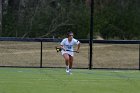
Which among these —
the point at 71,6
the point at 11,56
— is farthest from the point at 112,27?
the point at 11,56

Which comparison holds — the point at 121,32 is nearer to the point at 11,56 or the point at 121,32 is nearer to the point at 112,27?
the point at 112,27

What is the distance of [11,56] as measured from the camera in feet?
103

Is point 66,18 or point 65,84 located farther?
point 66,18

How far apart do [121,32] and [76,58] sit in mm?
11774

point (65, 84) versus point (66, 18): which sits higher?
point (66, 18)

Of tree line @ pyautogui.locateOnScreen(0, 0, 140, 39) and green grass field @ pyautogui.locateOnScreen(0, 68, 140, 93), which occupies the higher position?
tree line @ pyautogui.locateOnScreen(0, 0, 140, 39)

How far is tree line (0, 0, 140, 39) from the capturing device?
134 feet

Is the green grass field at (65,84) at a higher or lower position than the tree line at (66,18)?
lower

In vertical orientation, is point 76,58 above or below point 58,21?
below

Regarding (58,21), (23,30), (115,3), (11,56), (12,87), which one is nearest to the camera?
(12,87)

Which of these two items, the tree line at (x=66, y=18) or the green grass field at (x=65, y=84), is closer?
the green grass field at (x=65, y=84)

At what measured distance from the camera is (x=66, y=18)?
43719 mm

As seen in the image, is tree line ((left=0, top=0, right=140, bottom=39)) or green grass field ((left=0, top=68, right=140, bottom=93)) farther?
tree line ((left=0, top=0, right=140, bottom=39))

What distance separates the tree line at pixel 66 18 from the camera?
1609 inches
